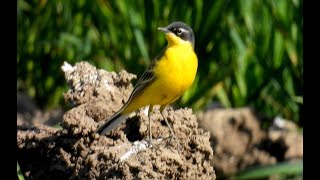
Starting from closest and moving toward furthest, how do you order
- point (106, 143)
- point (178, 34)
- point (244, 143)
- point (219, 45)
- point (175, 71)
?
1. point (106, 143)
2. point (175, 71)
3. point (178, 34)
4. point (244, 143)
5. point (219, 45)

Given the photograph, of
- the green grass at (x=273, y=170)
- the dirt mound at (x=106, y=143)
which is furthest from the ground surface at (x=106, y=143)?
the green grass at (x=273, y=170)

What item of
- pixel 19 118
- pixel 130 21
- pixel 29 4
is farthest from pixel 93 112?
pixel 29 4

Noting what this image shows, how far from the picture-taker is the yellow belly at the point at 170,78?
6.04 meters

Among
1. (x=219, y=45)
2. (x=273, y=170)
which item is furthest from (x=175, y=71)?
(x=219, y=45)

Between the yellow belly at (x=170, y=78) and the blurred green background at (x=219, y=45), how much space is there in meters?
2.53

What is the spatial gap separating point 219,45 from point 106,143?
13.0 feet

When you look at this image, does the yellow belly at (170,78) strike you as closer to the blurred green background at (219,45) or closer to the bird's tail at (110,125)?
the bird's tail at (110,125)

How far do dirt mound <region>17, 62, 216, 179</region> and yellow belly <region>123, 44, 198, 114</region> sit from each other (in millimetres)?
82

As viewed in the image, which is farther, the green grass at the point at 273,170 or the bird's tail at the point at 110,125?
the green grass at the point at 273,170

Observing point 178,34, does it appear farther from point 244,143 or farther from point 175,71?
point 244,143

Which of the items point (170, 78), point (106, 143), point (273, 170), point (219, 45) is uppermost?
point (219, 45)

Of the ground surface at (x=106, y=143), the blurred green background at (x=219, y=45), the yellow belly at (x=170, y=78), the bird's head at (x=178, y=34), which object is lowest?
the ground surface at (x=106, y=143)

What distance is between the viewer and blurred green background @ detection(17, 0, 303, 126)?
9023mm

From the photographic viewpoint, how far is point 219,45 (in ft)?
30.9
